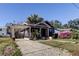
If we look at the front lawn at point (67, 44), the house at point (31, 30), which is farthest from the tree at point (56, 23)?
the front lawn at point (67, 44)

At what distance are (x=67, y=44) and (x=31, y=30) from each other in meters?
0.42

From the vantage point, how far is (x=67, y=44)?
35.2ft

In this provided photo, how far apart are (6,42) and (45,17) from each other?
19.7 inches

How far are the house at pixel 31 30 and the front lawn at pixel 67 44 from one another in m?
0.08

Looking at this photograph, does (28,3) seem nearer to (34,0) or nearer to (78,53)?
(34,0)

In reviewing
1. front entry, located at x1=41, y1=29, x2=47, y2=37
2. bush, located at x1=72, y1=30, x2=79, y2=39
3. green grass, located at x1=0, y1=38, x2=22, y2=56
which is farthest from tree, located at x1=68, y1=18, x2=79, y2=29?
green grass, located at x1=0, y1=38, x2=22, y2=56

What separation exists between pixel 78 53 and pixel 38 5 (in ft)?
2.21

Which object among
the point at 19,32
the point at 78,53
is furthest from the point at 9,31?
the point at 78,53

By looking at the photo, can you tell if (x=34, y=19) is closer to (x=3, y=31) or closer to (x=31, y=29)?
(x=31, y=29)

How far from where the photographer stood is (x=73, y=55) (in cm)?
1070

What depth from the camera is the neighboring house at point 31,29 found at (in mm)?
10719

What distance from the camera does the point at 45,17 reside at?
10.7 metres

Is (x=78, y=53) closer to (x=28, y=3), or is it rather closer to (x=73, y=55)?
(x=73, y=55)

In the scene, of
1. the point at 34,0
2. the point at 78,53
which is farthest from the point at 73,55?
the point at 34,0
